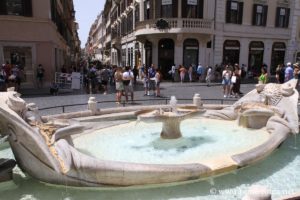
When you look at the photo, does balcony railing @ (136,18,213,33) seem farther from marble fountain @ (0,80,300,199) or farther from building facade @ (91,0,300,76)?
marble fountain @ (0,80,300,199)

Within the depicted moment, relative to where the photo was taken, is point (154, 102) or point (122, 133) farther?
point (154, 102)

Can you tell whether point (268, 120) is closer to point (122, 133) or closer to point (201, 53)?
point (122, 133)

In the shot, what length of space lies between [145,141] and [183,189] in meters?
2.82

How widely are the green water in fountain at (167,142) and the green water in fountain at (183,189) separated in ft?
3.13

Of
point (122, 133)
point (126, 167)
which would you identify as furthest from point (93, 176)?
point (122, 133)

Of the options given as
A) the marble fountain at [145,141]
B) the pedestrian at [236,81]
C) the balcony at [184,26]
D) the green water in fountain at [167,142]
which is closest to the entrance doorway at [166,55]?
the balcony at [184,26]

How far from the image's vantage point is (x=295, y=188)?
5723mm

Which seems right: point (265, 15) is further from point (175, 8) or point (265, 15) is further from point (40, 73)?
point (40, 73)

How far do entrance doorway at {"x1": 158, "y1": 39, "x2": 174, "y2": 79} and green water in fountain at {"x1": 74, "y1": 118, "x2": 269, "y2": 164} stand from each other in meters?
17.6

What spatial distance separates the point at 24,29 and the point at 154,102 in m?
10.5

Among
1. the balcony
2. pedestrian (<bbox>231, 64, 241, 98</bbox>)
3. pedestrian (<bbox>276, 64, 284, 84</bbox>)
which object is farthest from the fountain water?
the balcony

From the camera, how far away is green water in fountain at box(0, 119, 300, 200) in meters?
5.46

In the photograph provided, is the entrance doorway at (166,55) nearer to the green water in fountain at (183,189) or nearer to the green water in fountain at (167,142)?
the green water in fountain at (167,142)

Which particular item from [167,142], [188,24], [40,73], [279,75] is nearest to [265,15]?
[188,24]
